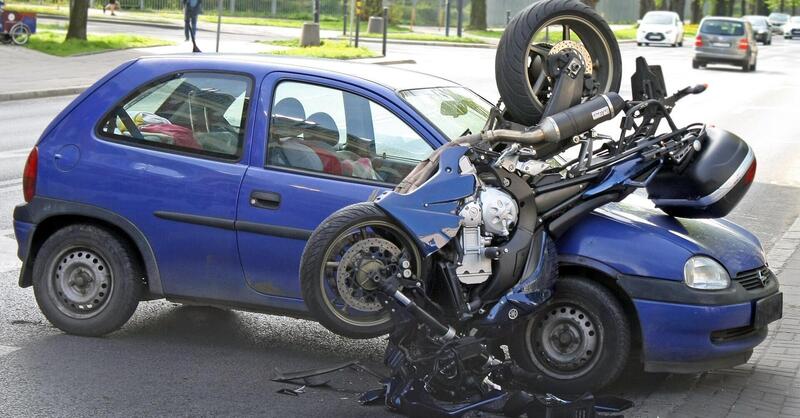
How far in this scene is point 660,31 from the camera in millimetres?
56188

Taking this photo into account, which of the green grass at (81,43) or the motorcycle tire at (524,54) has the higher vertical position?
the motorcycle tire at (524,54)

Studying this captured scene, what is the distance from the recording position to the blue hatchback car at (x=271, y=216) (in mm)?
5719

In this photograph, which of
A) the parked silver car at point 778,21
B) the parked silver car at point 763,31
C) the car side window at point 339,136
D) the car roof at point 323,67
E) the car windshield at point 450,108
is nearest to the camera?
the car side window at point 339,136

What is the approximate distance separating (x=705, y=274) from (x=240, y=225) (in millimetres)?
2265

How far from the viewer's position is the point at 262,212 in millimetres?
6145

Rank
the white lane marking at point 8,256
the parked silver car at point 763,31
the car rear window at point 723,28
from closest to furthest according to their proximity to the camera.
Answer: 1. the white lane marking at point 8,256
2. the car rear window at point 723,28
3. the parked silver car at point 763,31

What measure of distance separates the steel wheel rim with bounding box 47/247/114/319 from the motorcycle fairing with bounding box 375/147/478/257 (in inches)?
70.5

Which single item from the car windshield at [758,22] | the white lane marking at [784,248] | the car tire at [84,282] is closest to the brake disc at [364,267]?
the car tire at [84,282]

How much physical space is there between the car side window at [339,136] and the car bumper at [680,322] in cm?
131

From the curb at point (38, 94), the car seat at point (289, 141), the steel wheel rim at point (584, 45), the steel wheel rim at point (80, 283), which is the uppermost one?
the steel wheel rim at point (584, 45)

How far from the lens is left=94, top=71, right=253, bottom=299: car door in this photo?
20.5 feet

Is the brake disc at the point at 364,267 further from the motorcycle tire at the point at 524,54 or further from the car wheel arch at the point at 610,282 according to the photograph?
the motorcycle tire at the point at 524,54

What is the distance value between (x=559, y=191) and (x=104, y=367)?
7.76 feet

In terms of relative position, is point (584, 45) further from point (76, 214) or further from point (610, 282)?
point (76, 214)
